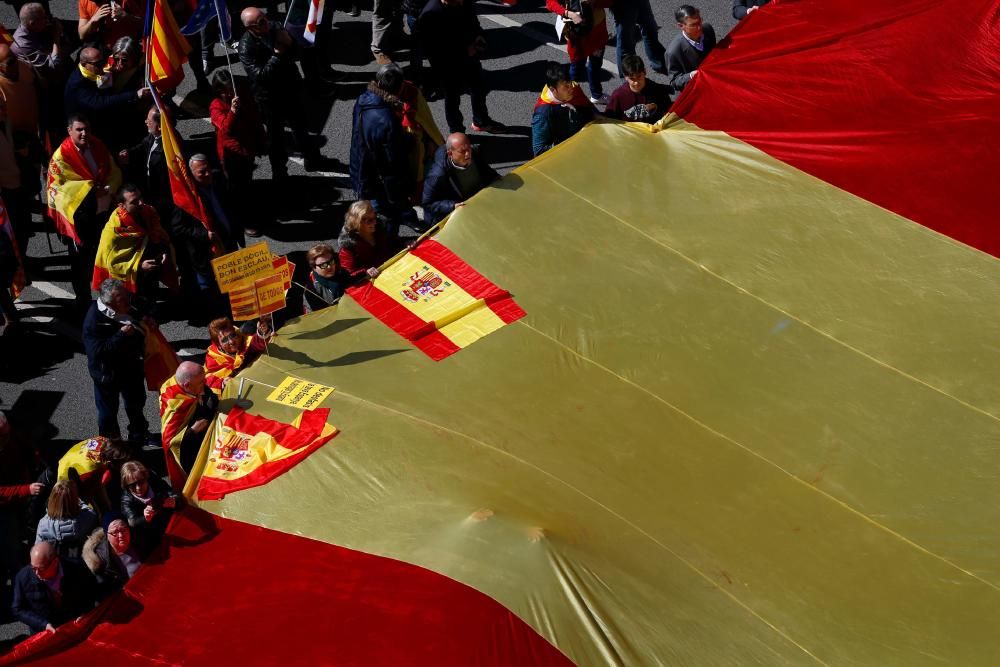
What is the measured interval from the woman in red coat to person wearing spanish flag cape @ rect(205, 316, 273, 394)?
16.6 feet

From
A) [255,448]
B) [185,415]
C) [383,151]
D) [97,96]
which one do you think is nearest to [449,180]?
[383,151]

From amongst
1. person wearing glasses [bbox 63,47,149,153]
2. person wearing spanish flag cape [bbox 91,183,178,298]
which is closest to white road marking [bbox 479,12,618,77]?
person wearing glasses [bbox 63,47,149,153]

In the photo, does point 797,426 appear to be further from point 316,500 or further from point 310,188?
point 310,188

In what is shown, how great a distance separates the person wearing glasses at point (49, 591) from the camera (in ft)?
22.3

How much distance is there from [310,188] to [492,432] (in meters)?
4.87

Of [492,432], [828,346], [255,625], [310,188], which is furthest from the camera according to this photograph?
[310,188]

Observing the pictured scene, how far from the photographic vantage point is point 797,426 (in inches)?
272

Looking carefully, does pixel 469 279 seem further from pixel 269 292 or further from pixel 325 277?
pixel 269 292

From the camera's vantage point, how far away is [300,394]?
7.17 m

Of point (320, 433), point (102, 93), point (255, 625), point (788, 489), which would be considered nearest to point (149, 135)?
point (102, 93)

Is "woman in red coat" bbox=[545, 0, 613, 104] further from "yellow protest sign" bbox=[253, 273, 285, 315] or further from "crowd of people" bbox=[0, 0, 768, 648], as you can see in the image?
"yellow protest sign" bbox=[253, 273, 285, 315]

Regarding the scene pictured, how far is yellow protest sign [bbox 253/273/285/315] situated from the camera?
7242 mm

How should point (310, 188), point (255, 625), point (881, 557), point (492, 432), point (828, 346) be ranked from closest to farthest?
1. point (255, 625)
2. point (881, 557)
3. point (492, 432)
4. point (828, 346)
5. point (310, 188)

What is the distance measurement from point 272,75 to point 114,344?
10.7 feet
